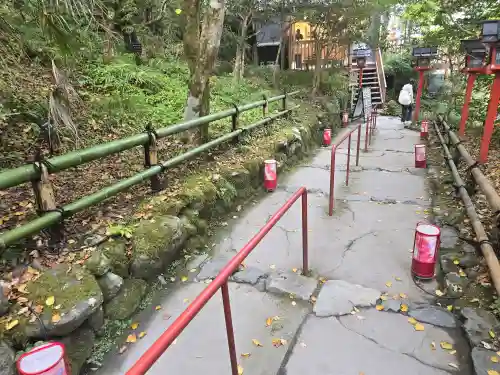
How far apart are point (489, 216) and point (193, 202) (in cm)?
374

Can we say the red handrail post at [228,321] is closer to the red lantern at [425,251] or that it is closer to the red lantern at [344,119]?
the red lantern at [425,251]

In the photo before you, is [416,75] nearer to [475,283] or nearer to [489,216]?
[489,216]

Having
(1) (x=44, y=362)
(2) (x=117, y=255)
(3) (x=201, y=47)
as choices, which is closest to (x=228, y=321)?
(1) (x=44, y=362)

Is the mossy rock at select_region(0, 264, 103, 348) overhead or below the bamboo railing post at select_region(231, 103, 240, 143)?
below

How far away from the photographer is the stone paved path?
2.63 meters

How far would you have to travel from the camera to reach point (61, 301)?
2.51m

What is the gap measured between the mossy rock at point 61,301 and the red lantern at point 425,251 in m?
2.92

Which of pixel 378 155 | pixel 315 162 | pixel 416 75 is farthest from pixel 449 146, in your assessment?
pixel 416 75

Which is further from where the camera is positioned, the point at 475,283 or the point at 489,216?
the point at 489,216

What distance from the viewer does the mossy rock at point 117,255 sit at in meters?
3.06

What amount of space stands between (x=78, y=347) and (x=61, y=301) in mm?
363

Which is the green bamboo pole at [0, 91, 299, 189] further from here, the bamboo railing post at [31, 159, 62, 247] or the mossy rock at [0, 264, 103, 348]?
the mossy rock at [0, 264, 103, 348]

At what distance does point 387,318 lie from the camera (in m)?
3.06

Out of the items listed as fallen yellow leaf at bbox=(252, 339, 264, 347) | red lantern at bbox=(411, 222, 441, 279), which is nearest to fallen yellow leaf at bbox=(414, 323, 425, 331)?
red lantern at bbox=(411, 222, 441, 279)
